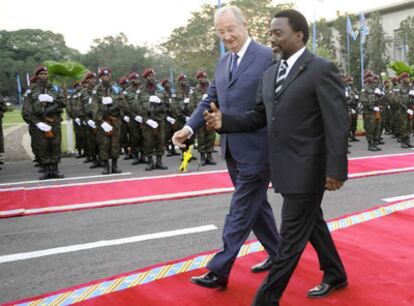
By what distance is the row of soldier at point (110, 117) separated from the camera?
842cm

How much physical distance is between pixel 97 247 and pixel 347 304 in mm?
2413

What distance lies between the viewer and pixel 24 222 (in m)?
5.27

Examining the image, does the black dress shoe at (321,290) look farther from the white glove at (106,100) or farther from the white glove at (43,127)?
the white glove at (106,100)

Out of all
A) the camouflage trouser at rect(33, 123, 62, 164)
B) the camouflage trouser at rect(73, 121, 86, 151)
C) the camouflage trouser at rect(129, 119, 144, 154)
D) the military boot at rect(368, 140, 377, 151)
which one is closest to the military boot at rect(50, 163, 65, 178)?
the camouflage trouser at rect(33, 123, 62, 164)

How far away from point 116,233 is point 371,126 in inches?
357

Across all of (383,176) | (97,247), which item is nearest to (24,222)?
(97,247)

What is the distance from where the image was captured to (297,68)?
8.09ft

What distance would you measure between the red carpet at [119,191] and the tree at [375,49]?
106 ft

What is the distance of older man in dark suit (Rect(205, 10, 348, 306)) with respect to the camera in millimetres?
2389

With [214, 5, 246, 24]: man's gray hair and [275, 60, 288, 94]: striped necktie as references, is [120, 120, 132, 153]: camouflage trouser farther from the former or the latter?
[275, 60, 288, 94]: striped necktie

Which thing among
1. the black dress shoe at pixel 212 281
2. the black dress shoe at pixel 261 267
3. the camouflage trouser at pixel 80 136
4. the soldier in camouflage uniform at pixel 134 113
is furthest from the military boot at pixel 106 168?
the black dress shoe at pixel 212 281

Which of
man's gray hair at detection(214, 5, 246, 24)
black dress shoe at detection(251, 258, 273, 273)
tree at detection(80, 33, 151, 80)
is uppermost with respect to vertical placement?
tree at detection(80, 33, 151, 80)

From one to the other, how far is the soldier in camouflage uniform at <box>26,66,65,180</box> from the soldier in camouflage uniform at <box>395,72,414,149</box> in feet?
29.0

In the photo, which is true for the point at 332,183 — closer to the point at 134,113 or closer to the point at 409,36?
the point at 134,113
